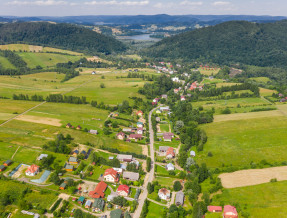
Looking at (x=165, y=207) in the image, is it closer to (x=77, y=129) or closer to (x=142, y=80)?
(x=77, y=129)

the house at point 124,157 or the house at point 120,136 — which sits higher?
the house at point 120,136

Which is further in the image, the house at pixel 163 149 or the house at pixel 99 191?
the house at pixel 163 149

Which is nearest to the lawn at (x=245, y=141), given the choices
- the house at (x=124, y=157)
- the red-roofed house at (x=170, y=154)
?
the red-roofed house at (x=170, y=154)

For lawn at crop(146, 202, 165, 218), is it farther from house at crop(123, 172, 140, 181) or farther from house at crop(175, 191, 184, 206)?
house at crop(123, 172, 140, 181)

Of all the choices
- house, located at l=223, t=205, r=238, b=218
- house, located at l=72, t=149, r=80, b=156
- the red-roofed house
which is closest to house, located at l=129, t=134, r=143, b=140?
the red-roofed house

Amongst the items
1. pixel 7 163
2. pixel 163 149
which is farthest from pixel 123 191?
pixel 7 163

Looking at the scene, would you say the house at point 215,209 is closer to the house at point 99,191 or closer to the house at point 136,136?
the house at point 99,191
